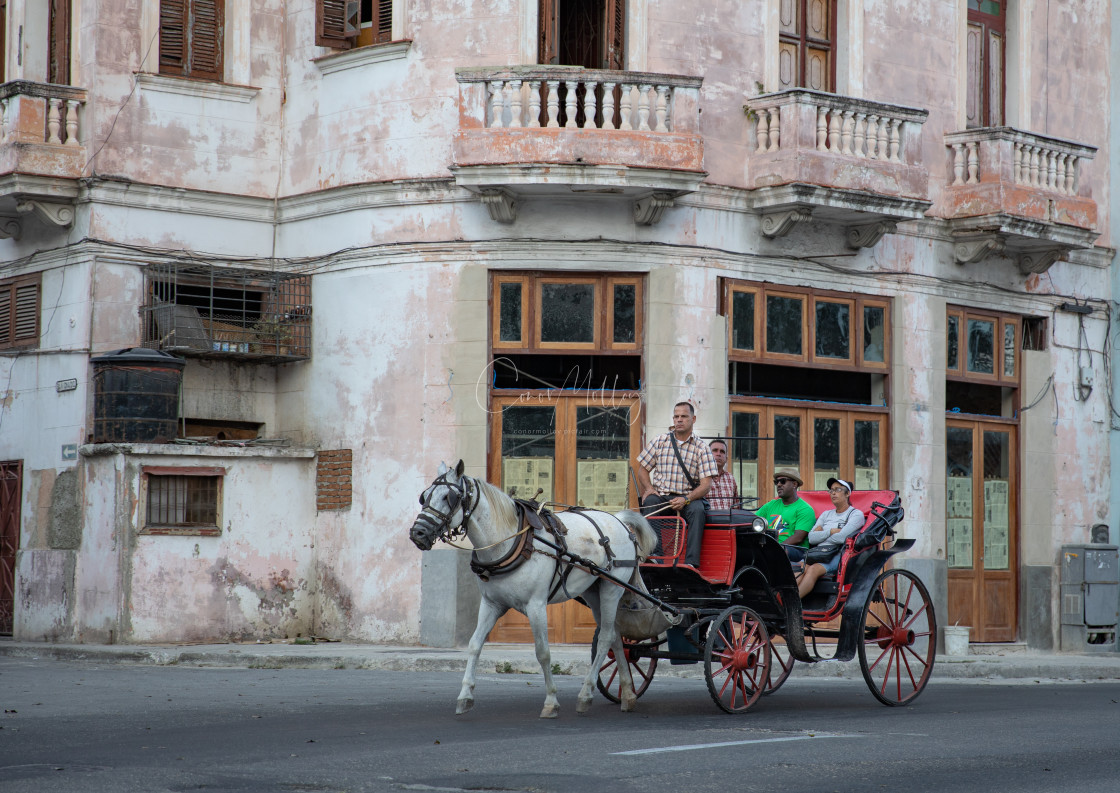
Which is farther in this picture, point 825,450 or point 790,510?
point 825,450

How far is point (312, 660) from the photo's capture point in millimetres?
16562

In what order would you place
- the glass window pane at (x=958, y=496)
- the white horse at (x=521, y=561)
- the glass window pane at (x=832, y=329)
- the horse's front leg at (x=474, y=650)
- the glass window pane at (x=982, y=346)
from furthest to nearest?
the glass window pane at (x=982, y=346) < the glass window pane at (x=958, y=496) < the glass window pane at (x=832, y=329) < the horse's front leg at (x=474, y=650) < the white horse at (x=521, y=561)

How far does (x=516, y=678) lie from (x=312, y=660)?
2.46 m

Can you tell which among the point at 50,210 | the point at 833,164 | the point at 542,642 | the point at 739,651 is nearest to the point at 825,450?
the point at 833,164

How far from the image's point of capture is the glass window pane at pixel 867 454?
66.2ft

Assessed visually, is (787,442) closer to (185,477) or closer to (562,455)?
(562,455)

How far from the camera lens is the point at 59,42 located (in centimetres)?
1994

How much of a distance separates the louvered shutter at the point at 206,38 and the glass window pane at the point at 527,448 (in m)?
5.94

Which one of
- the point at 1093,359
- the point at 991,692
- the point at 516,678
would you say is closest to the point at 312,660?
the point at 516,678

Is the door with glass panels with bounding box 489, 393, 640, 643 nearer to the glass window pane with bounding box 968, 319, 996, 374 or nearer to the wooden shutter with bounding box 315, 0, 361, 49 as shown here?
the wooden shutter with bounding box 315, 0, 361, 49

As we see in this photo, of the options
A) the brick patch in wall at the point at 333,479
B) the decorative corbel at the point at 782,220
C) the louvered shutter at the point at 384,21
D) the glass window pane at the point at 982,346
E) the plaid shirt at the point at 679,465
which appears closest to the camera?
the plaid shirt at the point at 679,465

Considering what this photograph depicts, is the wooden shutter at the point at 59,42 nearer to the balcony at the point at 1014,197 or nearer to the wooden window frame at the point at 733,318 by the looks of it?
the wooden window frame at the point at 733,318

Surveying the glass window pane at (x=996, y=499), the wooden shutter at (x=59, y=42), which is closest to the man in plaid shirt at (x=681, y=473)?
the glass window pane at (x=996, y=499)

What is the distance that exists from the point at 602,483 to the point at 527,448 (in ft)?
3.21
